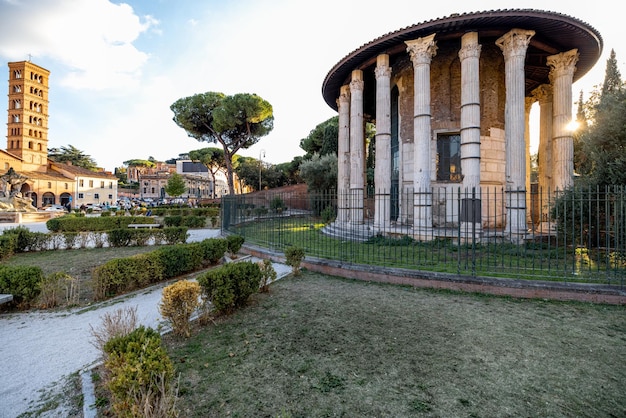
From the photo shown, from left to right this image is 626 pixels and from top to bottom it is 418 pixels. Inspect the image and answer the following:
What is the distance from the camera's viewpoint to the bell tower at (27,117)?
46.0 m

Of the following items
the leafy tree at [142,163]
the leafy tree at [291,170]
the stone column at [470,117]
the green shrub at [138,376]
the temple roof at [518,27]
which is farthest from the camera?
the leafy tree at [142,163]

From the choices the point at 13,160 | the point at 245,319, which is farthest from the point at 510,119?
the point at 13,160

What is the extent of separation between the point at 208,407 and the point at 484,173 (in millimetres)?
12136

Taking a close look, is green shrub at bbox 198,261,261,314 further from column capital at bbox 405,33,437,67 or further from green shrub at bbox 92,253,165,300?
column capital at bbox 405,33,437,67

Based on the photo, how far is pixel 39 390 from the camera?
306 centimetres

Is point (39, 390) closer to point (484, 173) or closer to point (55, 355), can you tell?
point (55, 355)

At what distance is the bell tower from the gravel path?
2170 inches

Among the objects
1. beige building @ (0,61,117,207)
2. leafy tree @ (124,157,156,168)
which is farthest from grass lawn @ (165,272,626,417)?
leafy tree @ (124,157,156,168)

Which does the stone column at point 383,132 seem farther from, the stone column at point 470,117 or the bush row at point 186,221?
the bush row at point 186,221

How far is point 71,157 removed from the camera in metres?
65.9

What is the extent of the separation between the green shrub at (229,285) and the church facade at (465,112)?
166 inches

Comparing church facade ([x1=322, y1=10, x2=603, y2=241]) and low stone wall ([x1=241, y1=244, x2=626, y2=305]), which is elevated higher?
church facade ([x1=322, y1=10, x2=603, y2=241])

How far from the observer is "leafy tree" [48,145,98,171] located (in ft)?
214

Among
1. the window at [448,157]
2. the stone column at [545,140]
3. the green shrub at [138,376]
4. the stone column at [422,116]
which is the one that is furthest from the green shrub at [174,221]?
the stone column at [545,140]
